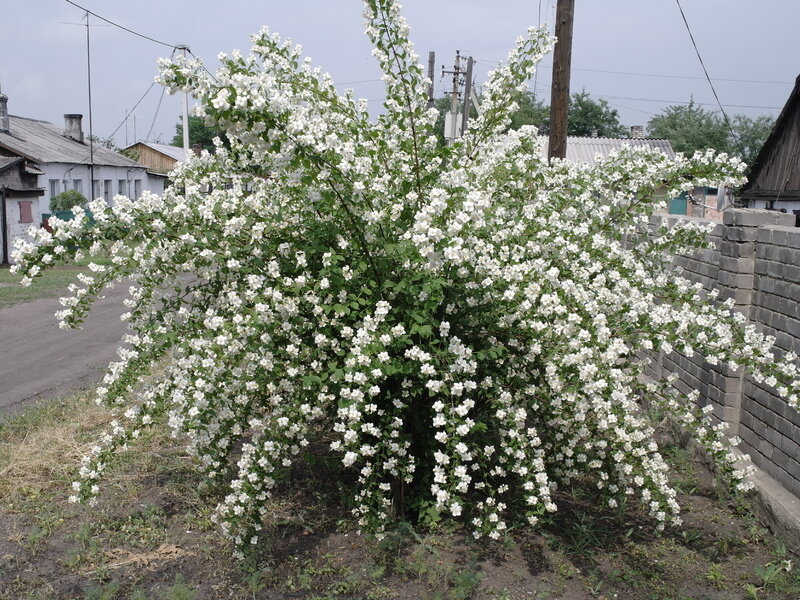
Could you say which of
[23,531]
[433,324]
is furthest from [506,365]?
Answer: [23,531]

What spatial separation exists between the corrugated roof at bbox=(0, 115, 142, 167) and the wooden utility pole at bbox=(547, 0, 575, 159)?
85.3ft

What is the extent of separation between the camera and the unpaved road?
897cm

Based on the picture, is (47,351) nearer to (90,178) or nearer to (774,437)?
(774,437)

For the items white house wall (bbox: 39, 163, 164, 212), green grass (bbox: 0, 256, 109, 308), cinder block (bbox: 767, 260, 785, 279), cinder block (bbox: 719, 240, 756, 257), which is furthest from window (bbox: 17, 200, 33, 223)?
cinder block (bbox: 767, 260, 785, 279)

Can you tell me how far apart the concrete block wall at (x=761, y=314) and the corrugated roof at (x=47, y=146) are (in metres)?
29.6

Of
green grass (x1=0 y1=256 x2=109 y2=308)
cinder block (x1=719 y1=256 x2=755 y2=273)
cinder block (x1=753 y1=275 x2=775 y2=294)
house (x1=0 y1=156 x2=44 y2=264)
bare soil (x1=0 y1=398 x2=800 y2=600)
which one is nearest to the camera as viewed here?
bare soil (x1=0 y1=398 x2=800 y2=600)

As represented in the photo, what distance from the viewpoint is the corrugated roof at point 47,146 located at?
103ft

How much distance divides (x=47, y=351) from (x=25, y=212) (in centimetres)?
1637

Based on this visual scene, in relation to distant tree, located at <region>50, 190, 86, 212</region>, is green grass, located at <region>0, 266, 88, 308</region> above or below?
below

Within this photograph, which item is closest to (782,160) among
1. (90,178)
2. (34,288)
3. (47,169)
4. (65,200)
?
(34,288)

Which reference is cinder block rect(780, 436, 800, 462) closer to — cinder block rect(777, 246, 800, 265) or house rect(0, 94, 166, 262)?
cinder block rect(777, 246, 800, 265)

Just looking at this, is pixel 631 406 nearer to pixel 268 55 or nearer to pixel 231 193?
pixel 231 193

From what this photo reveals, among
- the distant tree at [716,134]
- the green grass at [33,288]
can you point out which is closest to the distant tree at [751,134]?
the distant tree at [716,134]

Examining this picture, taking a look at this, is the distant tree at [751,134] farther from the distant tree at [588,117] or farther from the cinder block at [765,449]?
the cinder block at [765,449]
